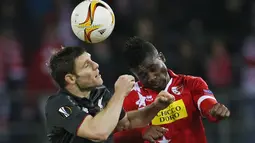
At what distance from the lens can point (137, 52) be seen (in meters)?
6.01

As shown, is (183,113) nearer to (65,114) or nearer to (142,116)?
(142,116)

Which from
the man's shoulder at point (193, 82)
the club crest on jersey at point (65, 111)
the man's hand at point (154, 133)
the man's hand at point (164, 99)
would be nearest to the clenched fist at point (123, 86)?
the man's hand at point (164, 99)

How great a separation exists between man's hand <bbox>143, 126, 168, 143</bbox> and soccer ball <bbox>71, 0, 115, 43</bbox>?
90cm

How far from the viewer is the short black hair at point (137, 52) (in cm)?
597

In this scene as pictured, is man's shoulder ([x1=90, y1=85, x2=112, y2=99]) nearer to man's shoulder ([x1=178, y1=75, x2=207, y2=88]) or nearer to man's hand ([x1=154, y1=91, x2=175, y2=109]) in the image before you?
man's hand ([x1=154, y1=91, x2=175, y2=109])

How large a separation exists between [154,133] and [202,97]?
0.50 metres

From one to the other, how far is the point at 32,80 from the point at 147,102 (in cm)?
534

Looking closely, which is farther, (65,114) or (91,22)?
(91,22)

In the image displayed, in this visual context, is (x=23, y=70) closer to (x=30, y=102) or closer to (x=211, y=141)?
(x=30, y=102)

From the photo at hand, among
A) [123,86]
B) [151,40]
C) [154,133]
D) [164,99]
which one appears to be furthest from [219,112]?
[151,40]

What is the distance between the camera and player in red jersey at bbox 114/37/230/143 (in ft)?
19.4

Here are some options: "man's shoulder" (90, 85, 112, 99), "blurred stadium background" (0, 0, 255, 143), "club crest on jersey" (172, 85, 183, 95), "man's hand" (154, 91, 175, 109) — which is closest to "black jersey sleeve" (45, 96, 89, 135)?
"man's shoulder" (90, 85, 112, 99)

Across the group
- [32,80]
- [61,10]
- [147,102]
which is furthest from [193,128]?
[61,10]

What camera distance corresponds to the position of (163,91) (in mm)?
5715
